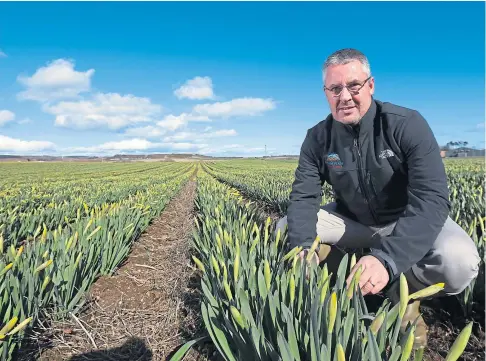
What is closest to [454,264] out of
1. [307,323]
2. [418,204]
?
[418,204]

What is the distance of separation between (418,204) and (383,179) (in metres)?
0.35

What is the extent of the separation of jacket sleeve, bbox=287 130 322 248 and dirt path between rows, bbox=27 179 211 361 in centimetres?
85

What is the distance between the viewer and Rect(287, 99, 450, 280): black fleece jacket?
172 cm

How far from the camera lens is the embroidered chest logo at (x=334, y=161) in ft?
7.37

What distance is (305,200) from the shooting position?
93.4 inches

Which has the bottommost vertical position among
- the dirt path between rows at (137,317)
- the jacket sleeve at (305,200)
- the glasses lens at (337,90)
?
the dirt path between rows at (137,317)

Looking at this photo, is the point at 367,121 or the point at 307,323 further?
the point at 367,121

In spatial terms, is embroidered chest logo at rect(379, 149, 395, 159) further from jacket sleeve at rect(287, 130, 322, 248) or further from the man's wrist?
the man's wrist

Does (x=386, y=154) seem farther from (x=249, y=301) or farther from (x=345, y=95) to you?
Answer: (x=249, y=301)

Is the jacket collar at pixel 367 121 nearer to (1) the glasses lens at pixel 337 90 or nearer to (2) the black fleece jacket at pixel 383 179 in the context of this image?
(2) the black fleece jacket at pixel 383 179

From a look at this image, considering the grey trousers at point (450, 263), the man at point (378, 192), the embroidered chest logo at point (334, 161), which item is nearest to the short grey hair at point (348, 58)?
the man at point (378, 192)

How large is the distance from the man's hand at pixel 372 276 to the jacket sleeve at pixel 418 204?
Result: 0.19 ft

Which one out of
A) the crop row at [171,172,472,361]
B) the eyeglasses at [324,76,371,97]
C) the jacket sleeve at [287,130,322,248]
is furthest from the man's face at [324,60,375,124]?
the crop row at [171,172,472,361]

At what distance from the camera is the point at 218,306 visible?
4.90 feet
